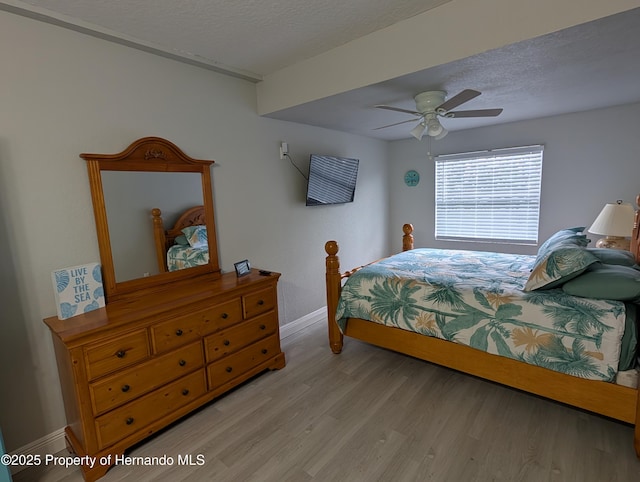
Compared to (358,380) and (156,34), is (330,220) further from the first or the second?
(156,34)

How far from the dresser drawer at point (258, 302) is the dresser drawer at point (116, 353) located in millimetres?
734

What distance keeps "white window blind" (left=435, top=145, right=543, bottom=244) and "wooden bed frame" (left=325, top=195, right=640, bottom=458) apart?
1424 mm

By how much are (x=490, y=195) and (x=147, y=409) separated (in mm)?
4272

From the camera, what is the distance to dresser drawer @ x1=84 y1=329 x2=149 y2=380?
5.63ft

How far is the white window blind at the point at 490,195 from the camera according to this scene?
390 cm

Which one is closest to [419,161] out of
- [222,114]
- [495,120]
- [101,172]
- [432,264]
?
[495,120]

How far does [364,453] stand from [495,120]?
370 centimetres

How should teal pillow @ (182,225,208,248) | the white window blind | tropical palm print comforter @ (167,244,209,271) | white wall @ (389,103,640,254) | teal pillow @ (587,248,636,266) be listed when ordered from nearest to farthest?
teal pillow @ (587,248,636,266) < tropical palm print comforter @ (167,244,209,271) < teal pillow @ (182,225,208,248) < white wall @ (389,103,640,254) < the white window blind

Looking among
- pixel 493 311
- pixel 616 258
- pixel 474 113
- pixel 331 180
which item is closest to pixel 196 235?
pixel 331 180

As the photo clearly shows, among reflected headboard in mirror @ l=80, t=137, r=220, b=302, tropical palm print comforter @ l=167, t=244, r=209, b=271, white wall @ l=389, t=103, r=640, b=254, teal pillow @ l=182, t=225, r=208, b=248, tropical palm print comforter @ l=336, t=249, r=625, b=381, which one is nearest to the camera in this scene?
tropical palm print comforter @ l=336, t=249, r=625, b=381

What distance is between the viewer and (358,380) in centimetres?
260

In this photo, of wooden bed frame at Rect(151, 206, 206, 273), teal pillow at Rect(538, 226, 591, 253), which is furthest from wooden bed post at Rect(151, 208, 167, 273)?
teal pillow at Rect(538, 226, 591, 253)

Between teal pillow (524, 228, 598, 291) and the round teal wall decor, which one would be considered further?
the round teal wall decor

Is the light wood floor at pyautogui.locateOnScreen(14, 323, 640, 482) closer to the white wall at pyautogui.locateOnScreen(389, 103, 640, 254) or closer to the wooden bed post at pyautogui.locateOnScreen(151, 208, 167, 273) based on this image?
the wooden bed post at pyautogui.locateOnScreen(151, 208, 167, 273)
